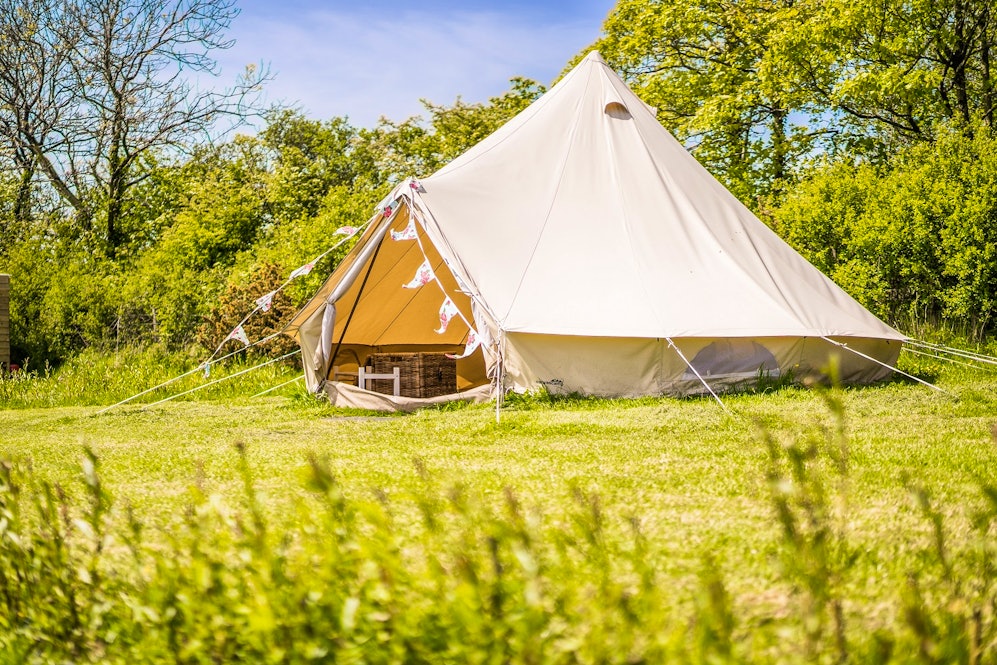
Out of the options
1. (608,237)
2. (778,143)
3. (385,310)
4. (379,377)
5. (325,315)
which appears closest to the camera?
(608,237)

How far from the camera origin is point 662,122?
62.3ft

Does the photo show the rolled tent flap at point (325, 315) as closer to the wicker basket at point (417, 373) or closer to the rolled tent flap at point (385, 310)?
the rolled tent flap at point (385, 310)

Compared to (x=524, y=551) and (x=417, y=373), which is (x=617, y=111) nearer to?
(x=417, y=373)

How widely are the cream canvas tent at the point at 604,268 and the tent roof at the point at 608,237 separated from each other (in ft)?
0.04

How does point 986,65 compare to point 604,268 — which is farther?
point 986,65

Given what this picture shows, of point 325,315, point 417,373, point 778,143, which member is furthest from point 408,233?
point 778,143

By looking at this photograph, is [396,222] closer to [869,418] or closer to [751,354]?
[751,354]

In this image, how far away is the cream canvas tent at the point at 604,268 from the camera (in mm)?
8219

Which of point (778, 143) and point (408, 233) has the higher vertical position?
point (778, 143)

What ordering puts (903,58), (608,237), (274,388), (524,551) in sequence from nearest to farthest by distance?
(524,551) < (608,237) < (274,388) < (903,58)

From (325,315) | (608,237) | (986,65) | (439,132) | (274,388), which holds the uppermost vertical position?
(439,132)

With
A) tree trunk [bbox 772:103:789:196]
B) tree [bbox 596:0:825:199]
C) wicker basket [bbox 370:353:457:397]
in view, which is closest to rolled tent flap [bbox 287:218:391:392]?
wicker basket [bbox 370:353:457:397]

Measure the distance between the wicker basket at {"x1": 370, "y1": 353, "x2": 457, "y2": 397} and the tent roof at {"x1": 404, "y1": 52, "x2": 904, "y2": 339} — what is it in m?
1.77

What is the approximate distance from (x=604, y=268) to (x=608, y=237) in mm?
396
